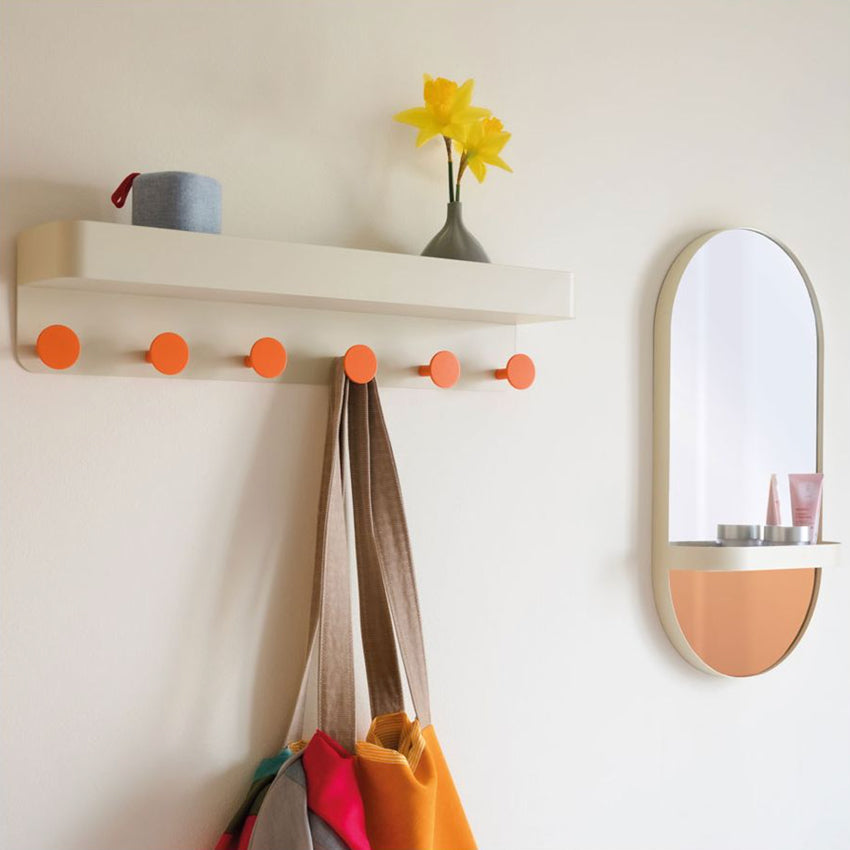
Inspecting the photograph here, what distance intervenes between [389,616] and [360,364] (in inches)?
9.7

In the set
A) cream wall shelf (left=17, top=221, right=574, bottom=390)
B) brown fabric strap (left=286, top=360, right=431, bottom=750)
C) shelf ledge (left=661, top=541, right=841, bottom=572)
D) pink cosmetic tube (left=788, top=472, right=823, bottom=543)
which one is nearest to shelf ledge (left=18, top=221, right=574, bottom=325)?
cream wall shelf (left=17, top=221, right=574, bottom=390)

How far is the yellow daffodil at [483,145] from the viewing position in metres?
1.03

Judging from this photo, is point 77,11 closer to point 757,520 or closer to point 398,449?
point 398,449

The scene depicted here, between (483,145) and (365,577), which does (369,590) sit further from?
(483,145)

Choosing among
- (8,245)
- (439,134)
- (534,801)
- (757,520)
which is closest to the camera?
(8,245)

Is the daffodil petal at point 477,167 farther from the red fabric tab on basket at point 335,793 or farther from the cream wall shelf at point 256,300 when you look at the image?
the red fabric tab on basket at point 335,793

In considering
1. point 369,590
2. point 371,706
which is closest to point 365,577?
point 369,590

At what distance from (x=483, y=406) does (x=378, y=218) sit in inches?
9.0

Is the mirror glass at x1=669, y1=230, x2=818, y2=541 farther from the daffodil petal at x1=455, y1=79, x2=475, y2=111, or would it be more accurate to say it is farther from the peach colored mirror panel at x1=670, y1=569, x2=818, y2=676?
the daffodil petal at x1=455, y1=79, x2=475, y2=111

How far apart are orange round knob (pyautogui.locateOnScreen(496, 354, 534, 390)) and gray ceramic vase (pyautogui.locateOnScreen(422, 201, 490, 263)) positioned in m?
0.12

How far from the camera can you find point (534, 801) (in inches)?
45.7

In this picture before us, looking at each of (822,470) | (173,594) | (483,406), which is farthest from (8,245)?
(822,470)

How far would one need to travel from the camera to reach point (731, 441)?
1279 mm

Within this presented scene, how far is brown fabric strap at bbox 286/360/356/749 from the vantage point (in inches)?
38.1
